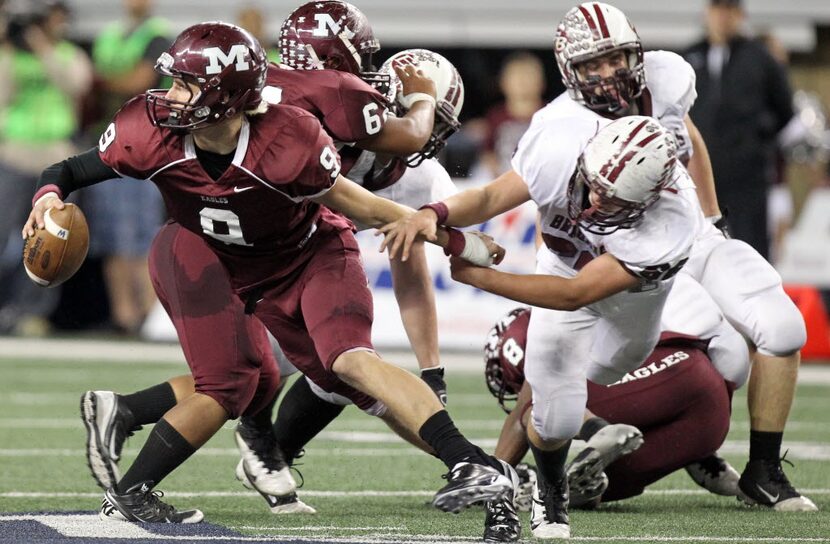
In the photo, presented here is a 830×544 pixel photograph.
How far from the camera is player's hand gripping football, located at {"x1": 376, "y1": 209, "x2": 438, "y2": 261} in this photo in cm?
447

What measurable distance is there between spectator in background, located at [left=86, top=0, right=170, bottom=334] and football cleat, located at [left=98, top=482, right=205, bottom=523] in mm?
6078

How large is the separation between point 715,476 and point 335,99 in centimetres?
186

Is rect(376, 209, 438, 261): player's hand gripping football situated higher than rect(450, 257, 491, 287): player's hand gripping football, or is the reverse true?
rect(376, 209, 438, 261): player's hand gripping football

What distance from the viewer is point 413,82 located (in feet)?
17.3

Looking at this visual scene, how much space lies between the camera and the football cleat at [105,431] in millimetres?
4836

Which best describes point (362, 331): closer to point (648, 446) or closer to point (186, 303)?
point (186, 303)

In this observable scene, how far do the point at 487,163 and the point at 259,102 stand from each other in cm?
634

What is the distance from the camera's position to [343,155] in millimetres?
5203

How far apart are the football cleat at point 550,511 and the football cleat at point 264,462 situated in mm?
803

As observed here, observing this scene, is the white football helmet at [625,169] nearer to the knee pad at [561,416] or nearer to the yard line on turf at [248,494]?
the knee pad at [561,416]

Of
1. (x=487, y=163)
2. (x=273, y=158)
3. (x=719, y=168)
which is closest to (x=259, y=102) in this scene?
(x=273, y=158)

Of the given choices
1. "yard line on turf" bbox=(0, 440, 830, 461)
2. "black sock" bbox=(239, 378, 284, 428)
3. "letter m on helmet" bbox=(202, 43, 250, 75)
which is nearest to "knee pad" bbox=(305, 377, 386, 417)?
"black sock" bbox=(239, 378, 284, 428)

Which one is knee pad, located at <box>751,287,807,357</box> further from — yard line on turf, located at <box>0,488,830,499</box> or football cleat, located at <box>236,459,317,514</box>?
football cleat, located at <box>236,459,317,514</box>

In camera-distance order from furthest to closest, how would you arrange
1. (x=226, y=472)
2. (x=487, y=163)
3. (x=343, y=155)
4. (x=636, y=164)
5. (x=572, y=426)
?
(x=487, y=163), (x=226, y=472), (x=343, y=155), (x=572, y=426), (x=636, y=164)
